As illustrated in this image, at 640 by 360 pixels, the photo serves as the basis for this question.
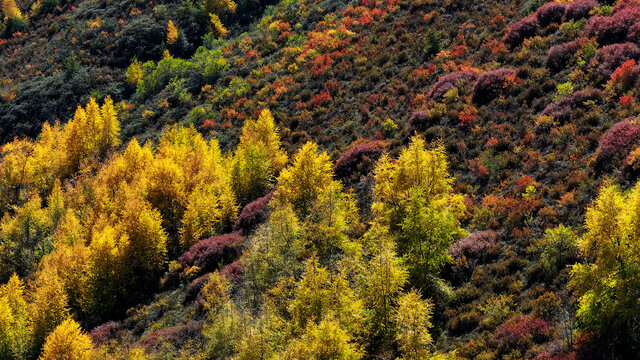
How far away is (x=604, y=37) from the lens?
119 ft

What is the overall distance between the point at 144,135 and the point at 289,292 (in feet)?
160

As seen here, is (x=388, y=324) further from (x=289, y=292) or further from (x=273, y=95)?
(x=273, y=95)

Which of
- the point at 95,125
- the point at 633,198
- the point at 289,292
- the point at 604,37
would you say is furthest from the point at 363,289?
the point at 95,125

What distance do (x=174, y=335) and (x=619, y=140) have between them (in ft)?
89.7

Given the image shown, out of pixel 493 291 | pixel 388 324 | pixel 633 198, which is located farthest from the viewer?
pixel 493 291

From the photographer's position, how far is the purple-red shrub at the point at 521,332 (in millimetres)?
18891

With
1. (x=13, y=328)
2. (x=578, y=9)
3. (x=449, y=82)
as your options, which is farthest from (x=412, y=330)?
(x=578, y=9)

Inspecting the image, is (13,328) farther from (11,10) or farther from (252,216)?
(11,10)

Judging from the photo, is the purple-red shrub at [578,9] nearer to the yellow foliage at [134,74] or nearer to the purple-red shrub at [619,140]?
the purple-red shrub at [619,140]

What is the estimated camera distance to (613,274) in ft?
52.3

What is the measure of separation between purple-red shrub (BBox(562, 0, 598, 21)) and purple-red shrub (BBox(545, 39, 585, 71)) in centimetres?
524

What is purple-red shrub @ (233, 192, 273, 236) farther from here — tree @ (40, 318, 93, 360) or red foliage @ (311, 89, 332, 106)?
red foliage @ (311, 89, 332, 106)

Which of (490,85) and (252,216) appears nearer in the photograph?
(252,216)

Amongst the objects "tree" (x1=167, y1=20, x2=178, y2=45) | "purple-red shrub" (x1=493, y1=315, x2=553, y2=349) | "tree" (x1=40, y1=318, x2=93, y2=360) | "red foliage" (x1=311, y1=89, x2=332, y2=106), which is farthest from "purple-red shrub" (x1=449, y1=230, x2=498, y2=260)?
"tree" (x1=167, y1=20, x2=178, y2=45)
